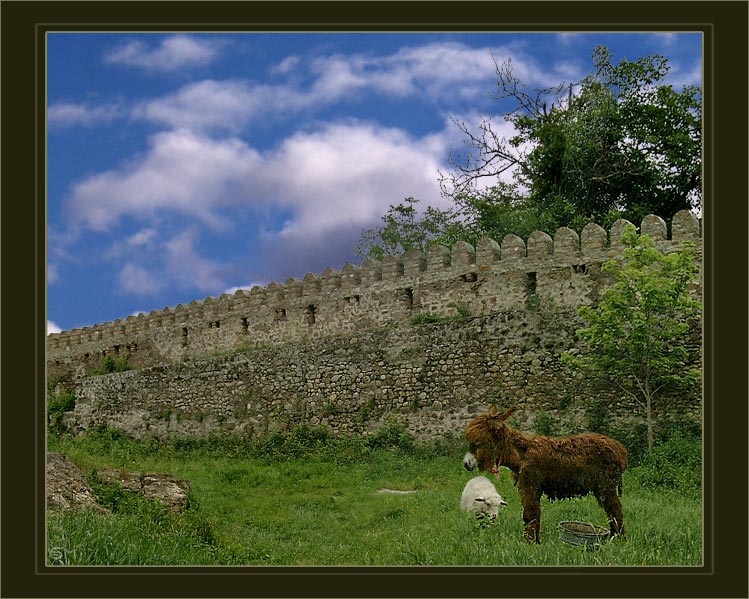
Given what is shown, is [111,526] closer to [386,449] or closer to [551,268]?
[386,449]

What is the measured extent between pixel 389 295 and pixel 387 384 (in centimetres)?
336

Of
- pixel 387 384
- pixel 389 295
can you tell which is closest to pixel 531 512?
pixel 387 384

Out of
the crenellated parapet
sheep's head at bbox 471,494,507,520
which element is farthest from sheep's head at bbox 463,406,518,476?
the crenellated parapet

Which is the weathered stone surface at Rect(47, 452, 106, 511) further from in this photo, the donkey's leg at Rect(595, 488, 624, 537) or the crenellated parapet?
the crenellated parapet

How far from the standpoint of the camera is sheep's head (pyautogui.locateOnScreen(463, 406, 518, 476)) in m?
7.59

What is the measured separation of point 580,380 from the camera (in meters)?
13.4

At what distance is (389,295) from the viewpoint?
18.4m

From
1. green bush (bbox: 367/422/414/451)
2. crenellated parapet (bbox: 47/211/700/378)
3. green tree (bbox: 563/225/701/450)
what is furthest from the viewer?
crenellated parapet (bbox: 47/211/700/378)

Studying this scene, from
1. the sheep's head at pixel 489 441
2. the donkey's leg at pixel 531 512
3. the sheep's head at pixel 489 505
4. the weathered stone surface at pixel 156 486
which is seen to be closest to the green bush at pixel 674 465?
the sheep's head at pixel 489 505

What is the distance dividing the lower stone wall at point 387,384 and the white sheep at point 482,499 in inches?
167

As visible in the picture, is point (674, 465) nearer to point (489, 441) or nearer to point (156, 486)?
point (489, 441)

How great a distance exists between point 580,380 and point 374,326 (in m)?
6.12

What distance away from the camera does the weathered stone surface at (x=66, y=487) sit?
858 centimetres
